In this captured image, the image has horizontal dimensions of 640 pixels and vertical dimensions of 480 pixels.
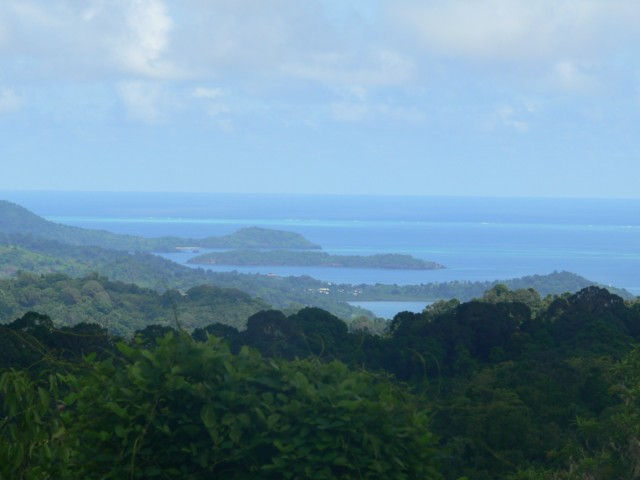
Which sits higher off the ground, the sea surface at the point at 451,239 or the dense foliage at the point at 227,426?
the dense foliage at the point at 227,426

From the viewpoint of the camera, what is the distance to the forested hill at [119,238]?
9525 cm

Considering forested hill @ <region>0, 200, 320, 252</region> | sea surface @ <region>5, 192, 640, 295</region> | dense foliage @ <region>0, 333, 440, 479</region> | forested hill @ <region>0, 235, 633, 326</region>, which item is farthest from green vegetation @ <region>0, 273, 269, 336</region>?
forested hill @ <region>0, 200, 320, 252</region>

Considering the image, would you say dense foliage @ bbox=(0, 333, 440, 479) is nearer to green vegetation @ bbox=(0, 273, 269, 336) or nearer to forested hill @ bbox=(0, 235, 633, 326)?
green vegetation @ bbox=(0, 273, 269, 336)

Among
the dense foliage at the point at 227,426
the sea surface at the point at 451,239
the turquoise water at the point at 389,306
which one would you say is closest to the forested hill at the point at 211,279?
the turquoise water at the point at 389,306

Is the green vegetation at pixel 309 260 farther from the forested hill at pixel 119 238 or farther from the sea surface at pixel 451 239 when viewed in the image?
the forested hill at pixel 119 238

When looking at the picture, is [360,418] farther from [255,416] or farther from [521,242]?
[521,242]

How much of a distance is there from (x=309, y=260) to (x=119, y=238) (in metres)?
18.9

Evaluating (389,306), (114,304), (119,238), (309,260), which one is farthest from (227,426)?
(119,238)

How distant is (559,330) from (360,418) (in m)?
9.81

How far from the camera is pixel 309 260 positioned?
3937 inches

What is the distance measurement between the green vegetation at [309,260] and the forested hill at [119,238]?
6.27 m

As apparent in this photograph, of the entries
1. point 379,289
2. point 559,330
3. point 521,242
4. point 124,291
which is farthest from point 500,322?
point 521,242

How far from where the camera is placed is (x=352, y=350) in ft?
40.1

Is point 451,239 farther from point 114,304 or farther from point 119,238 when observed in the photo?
point 114,304
